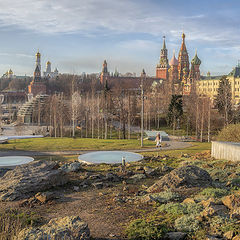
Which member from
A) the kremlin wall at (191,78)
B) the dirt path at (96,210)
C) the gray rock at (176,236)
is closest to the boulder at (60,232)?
the dirt path at (96,210)

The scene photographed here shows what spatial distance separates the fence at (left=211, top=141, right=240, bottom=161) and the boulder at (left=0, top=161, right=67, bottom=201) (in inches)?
333

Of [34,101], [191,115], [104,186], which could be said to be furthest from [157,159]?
[34,101]

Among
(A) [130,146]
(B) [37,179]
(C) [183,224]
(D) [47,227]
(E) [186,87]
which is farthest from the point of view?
(E) [186,87]

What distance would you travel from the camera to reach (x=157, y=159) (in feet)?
50.2

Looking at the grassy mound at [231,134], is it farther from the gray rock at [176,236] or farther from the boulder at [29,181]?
the gray rock at [176,236]

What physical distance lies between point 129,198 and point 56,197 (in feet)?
6.90

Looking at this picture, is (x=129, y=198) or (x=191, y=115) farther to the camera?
(x=191, y=115)

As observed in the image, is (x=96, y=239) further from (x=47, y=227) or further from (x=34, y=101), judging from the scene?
(x=34, y=101)

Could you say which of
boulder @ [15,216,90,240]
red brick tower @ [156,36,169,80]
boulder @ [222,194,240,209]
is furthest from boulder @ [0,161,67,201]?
red brick tower @ [156,36,169,80]

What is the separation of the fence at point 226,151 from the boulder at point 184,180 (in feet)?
18.0

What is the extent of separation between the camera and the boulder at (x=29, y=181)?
8102mm

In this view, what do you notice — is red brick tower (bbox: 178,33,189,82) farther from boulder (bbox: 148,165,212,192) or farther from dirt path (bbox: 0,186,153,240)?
dirt path (bbox: 0,186,153,240)

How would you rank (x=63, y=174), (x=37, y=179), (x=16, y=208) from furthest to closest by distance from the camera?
1. (x=63, y=174)
2. (x=37, y=179)
3. (x=16, y=208)

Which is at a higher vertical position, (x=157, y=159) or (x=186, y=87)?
(x=186, y=87)
